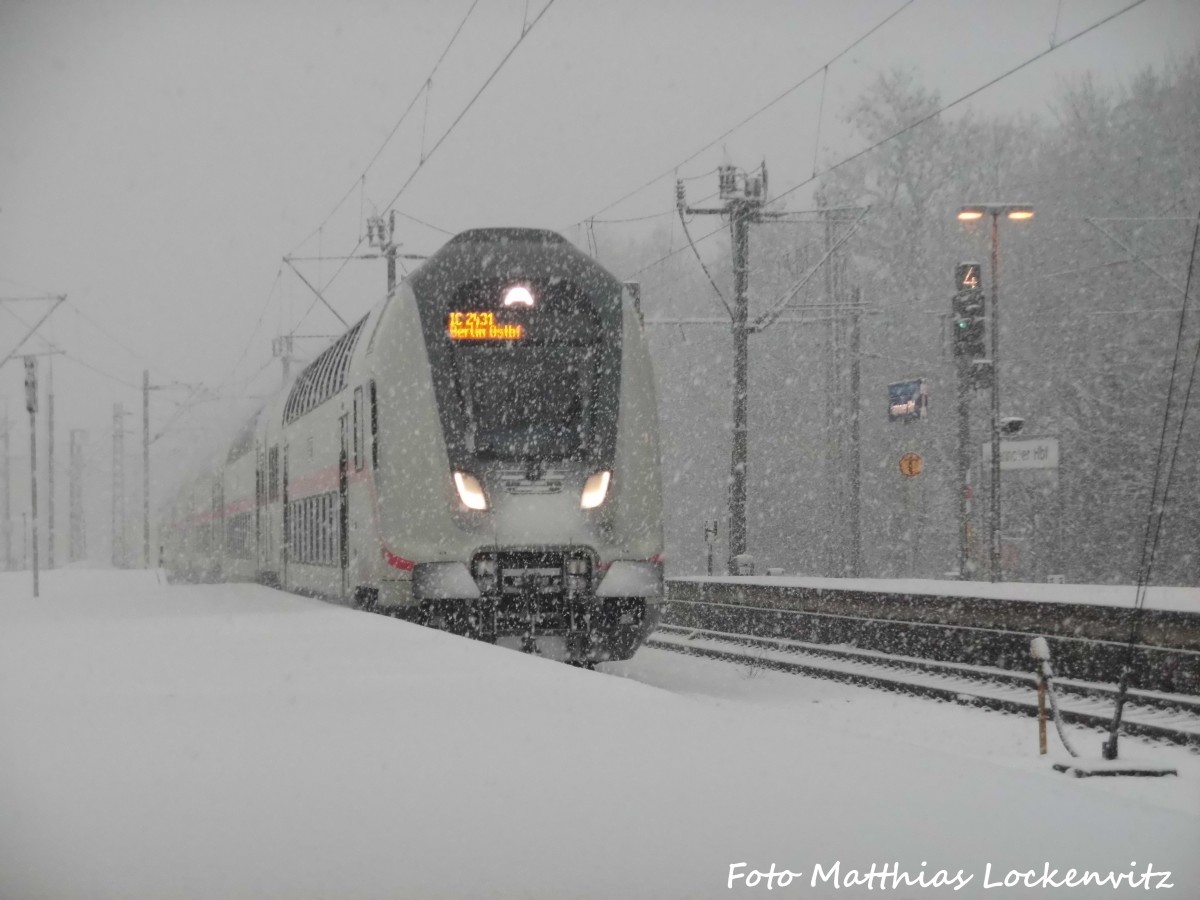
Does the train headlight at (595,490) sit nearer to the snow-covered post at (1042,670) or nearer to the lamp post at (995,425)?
the snow-covered post at (1042,670)

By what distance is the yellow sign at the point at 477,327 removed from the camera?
12.8 meters

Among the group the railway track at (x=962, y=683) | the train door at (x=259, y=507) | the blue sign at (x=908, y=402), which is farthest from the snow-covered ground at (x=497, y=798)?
the blue sign at (x=908, y=402)

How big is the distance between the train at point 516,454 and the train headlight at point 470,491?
0.05ft

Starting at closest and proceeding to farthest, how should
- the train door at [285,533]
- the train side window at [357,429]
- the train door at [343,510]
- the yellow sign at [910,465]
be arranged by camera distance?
1. the train side window at [357,429]
2. the train door at [343,510]
3. the train door at [285,533]
4. the yellow sign at [910,465]

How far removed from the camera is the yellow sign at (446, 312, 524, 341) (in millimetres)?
12766

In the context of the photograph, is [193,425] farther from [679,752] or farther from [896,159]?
[679,752]

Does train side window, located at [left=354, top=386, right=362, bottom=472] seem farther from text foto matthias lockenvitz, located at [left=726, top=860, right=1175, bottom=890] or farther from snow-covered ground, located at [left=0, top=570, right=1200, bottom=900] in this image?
text foto matthias lockenvitz, located at [left=726, top=860, right=1175, bottom=890]

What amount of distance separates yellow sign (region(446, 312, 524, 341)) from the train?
0.04 feet

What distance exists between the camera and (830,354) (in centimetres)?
3381

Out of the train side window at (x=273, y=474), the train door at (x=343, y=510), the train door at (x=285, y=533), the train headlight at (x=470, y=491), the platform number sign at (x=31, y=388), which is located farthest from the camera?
the train side window at (x=273, y=474)

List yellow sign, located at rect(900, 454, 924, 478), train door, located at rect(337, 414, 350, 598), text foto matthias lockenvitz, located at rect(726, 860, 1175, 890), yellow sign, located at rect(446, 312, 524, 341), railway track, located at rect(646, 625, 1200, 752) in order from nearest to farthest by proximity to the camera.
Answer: text foto matthias lockenvitz, located at rect(726, 860, 1175, 890) → railway track, located at rect(646, 625, 1200, 752) → yellow sign, located at rect(446, 312, 524, 341) → train door, located at rect(337, 414, 350, 598) → yellow sign, located at rect(900, 454, 924, 478)

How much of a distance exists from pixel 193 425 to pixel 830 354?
163ft

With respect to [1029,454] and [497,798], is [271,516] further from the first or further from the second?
[497,798]

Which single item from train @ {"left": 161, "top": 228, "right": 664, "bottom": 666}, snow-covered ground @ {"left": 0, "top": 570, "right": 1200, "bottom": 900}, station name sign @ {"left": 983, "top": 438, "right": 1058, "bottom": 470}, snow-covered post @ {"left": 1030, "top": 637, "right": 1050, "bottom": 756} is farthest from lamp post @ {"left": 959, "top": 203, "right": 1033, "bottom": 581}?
snow-covered ground @ {"left": 0, "top": 570, "right": 1200, "bottom": 900}
